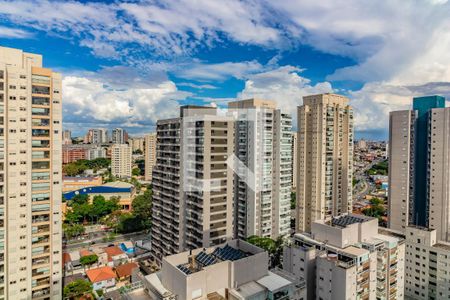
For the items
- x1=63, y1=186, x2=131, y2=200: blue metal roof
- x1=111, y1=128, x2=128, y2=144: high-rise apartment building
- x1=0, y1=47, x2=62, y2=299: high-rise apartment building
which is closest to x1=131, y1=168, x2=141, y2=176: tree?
x1=63, y1=186, x2=131, y2=200: blue metal roof

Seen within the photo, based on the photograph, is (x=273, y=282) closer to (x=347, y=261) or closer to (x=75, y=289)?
(x=347, y=261)

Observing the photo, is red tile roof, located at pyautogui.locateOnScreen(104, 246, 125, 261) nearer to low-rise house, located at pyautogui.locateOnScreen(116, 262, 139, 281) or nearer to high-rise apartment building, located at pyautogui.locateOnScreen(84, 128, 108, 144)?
low-rise house, located at pyautogui.locateOnScreen(116, 262, 139, 281)

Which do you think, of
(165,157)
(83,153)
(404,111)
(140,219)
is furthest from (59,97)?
(83,153)

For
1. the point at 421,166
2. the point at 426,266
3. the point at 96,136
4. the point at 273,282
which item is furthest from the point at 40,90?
the point at 96,136

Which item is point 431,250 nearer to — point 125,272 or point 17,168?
point 125,272

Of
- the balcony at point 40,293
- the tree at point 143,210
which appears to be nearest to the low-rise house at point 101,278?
the balcony at point 40,293
